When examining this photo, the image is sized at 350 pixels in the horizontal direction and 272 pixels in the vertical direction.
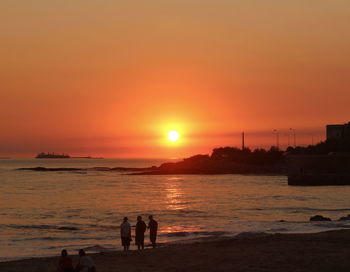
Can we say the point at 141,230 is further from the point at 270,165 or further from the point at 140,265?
the point at 270,165

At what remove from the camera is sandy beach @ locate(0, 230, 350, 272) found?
20875 mm

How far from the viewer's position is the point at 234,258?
2267 centimetres

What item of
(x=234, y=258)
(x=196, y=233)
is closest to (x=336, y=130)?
(x=196, y=233)

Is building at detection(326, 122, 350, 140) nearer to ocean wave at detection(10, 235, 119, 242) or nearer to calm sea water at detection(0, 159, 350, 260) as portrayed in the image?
calm sea water at detection(0, 159, 350, 260)

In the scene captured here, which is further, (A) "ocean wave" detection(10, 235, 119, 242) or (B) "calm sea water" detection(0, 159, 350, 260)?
(A) "ocean wave" detection(10, 235, 119, 242)

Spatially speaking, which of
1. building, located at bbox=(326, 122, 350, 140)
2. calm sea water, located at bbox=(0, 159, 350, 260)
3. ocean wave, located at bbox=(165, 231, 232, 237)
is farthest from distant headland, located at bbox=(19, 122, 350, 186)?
ocean wave, located at bbox=(165, 231, 232, 237)

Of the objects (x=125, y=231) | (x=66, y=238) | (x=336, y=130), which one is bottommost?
(x=66, y=238)

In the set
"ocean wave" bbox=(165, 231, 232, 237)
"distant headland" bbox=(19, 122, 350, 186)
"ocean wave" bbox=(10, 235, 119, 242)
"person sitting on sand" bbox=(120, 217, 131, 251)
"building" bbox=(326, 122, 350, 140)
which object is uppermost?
"building" bbox=(326, 122, 350, 140)

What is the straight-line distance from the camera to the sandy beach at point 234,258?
2088 cm

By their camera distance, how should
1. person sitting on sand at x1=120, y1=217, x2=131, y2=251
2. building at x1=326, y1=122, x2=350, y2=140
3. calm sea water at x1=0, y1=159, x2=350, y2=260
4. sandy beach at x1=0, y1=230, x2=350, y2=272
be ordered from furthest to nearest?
building at x1=326, y1=122, x2=350, y2=140
calm sea water at x1=0, y1=159, x2=350, y2=260
person sitting on sand at x1=120, y1=217, x2=131, y2=251
sandy beach at x1=0, y1=230, x2=350, y2=272

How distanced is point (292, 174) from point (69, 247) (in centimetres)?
7172

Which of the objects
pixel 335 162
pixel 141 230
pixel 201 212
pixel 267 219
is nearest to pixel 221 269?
pixel 141 230

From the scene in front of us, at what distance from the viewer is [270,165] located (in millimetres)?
173000

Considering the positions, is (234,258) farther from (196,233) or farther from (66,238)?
(66,238)
